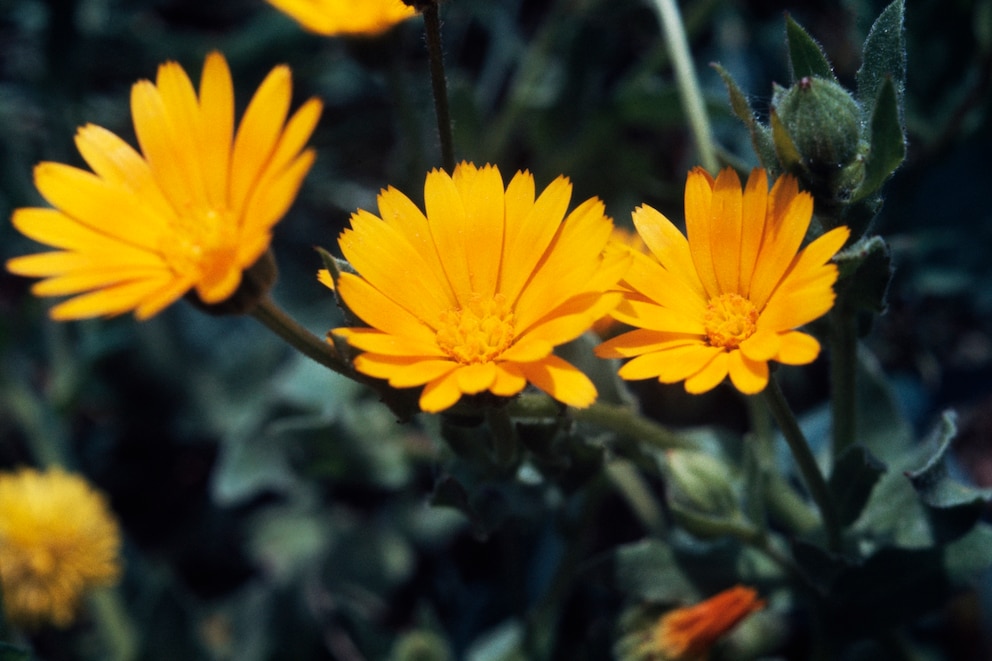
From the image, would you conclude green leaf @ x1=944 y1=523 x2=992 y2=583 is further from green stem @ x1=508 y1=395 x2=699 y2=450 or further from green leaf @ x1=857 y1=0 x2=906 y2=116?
green leaf @ x1=857 y1=0 x2=906 y2=116

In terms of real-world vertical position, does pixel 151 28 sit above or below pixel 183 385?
above

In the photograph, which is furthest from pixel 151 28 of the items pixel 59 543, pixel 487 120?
pixel 59 543

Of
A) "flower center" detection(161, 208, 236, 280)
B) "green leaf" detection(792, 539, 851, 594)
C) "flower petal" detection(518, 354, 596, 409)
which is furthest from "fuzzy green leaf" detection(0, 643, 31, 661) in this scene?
"green leaf" detection(792, 539, 851, 594)

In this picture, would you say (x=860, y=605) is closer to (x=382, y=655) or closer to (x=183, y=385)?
(x=382, y=655)

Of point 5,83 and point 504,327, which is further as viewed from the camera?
point 5,83

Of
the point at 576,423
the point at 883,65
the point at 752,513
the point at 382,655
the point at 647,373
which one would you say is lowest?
the point at 382,655

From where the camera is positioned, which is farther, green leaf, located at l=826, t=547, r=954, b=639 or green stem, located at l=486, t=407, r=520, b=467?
green leaf, located at l=826, t=547, r=954, b=639
